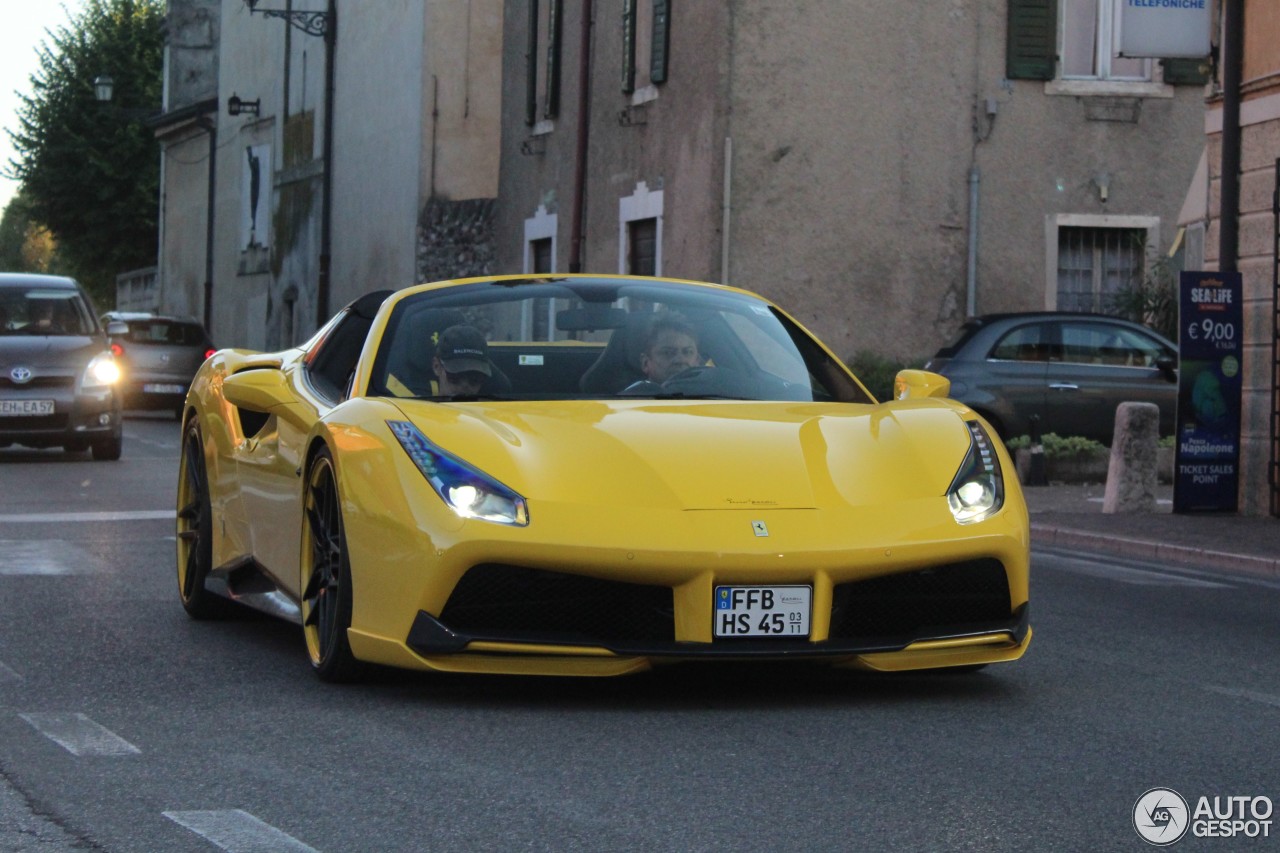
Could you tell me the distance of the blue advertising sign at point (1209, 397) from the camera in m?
15.9

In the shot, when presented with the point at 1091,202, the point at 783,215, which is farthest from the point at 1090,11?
the point at 783,215

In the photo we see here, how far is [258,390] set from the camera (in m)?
7.71

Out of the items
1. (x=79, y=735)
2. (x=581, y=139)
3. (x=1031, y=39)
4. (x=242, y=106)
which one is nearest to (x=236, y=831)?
(x=79, y=735)

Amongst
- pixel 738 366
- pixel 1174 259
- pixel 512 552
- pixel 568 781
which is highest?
pixel 1174 259

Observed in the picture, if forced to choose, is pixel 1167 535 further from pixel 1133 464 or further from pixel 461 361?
pixel 461 361

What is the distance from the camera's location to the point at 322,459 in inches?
266

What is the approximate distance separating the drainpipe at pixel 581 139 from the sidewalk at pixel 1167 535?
1312 centimetres

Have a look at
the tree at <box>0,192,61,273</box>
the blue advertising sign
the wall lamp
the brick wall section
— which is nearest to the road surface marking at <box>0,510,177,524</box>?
the blue advertising sign

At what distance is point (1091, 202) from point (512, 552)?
20.8 meters

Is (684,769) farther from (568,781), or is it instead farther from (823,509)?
(823,509)

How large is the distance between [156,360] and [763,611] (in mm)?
27202

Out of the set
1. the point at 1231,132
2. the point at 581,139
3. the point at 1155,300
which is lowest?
the point at 1155,300

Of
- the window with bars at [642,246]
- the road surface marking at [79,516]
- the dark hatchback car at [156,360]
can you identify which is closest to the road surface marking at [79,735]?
the road surface marking at [79,516]

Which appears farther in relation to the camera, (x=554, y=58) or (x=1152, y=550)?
(x=554, y=58)
